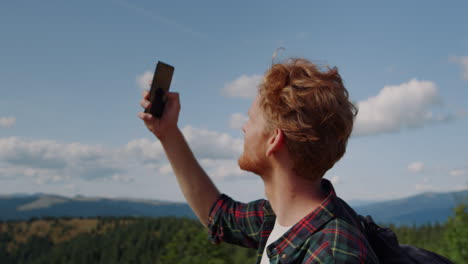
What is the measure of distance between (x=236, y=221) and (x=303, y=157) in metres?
1.34

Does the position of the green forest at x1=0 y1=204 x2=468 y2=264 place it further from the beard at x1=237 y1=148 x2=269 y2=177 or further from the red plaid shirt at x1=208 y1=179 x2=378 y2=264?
the beard at x1=237 y1=148 x2=269 y2=177

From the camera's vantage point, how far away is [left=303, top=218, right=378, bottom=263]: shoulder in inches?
89.9

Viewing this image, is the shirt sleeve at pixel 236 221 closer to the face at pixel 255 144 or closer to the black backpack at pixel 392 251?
the face at pixel 255 144

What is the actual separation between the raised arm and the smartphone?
0.42 ft

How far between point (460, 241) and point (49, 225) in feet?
583

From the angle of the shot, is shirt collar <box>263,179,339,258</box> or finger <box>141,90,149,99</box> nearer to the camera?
shirt collar <box>263,179,339,258</box>

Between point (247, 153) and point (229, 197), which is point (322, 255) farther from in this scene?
point (229, 197)

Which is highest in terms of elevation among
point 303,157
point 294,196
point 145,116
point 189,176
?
point 145,116

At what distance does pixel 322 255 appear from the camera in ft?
7.68

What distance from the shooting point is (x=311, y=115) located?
2619 millimetres

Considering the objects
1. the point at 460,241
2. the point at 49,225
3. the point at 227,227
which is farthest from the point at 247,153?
the point at 49,225

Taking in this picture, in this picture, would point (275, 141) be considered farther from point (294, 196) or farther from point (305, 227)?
point (305, 227)

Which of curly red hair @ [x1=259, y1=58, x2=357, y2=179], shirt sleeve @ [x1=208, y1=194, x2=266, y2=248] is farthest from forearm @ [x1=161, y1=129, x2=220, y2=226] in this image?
curly red hair @ [x1=259, y1=58, x2=357, y2=179]

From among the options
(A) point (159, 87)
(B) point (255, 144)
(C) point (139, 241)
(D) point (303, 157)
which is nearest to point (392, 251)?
(D) point (303, 157)
